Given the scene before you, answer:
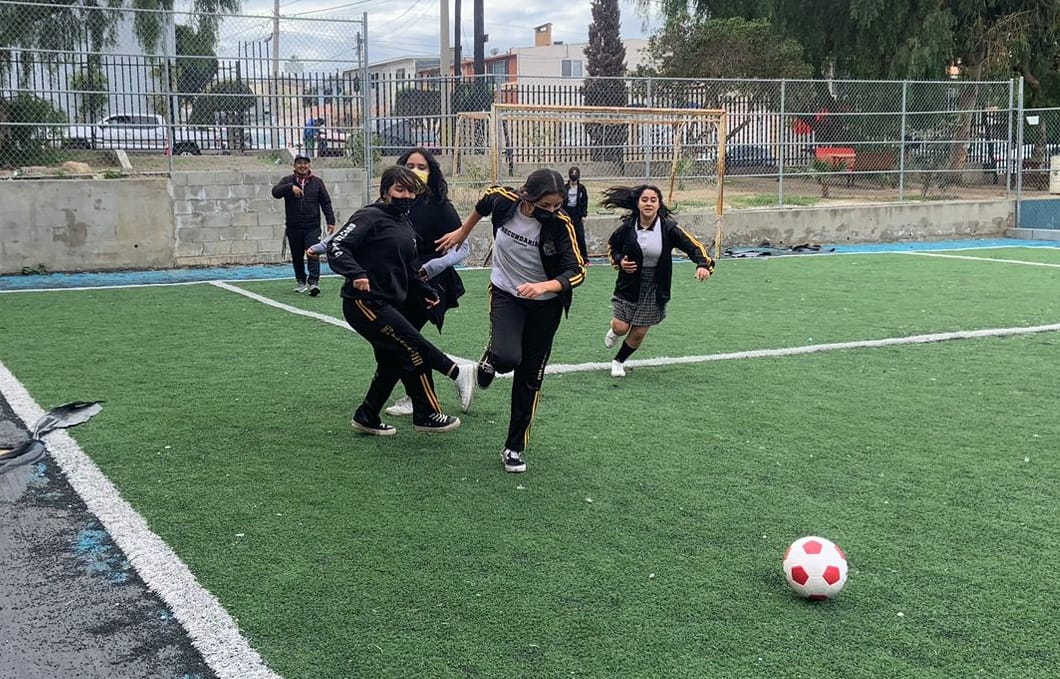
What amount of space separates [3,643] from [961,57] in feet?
88.3

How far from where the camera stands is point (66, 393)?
7.52m

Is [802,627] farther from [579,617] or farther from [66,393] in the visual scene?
[66,393]

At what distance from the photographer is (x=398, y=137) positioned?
56.0ft

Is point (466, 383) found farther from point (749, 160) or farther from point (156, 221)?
point (749, 160)

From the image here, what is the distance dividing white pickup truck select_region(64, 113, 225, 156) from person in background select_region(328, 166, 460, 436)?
403 inches

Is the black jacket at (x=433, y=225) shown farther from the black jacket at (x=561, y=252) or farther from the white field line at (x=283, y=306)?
the white field line at (x=283, y=306)

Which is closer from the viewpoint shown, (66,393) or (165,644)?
(165,644)

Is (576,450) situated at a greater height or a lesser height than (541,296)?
lesser

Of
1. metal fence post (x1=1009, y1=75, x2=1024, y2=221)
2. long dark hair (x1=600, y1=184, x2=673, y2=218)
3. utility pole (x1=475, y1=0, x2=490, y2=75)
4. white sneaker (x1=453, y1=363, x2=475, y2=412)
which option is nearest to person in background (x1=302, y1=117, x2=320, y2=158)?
long dark hair (x1=600, y1=184, x2=673, y2=218)

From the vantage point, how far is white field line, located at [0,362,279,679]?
3.66 meters

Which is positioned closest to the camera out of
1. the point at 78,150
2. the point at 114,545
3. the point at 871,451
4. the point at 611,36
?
the point at 114,545

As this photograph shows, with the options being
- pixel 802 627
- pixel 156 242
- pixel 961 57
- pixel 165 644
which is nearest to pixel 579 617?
pixel 802 627

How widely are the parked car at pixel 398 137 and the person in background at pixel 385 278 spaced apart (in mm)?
10872

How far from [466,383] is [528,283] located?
44.8 inches
